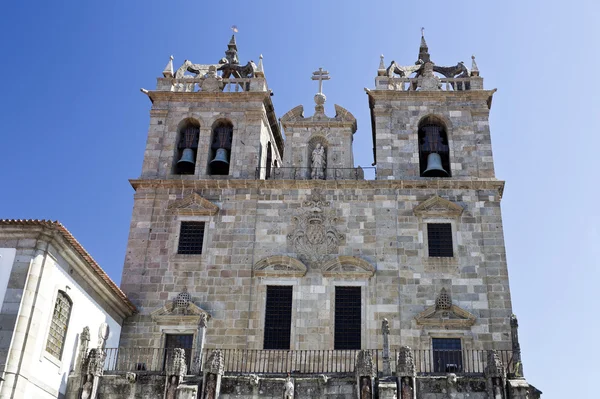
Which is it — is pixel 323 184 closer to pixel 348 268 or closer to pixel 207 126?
pixel 348 268

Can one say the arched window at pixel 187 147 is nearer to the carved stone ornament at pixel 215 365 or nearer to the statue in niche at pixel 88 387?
the carved stone ornament at pixel 215 365

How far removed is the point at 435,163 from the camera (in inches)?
993

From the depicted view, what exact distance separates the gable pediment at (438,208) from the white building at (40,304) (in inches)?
405

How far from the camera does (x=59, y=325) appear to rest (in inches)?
745

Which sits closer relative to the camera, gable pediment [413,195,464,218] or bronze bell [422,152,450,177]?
gable pediment [413,195,464,218]

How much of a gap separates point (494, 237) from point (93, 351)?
41.6 feet

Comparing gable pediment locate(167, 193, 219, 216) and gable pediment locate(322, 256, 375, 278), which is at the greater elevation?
gable pediment locate(167, 193, 219, 216)

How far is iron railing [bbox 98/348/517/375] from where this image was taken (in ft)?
69.8

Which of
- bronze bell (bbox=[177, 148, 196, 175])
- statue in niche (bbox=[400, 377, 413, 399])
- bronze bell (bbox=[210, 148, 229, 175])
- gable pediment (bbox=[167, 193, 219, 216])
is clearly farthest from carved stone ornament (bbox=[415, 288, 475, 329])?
bronze bell (bbox=[177, 148, 196, 175])

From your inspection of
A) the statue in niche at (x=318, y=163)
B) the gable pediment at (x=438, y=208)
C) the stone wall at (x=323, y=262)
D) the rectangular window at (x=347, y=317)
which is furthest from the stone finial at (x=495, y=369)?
the statue in niche at (x=318, y=163)

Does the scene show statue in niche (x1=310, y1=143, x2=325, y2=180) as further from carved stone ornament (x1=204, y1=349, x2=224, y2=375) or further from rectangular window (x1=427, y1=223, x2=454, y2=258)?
carved stone ornament (x1=204, y1=349, x2=224, y2=375)

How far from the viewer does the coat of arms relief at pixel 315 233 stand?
924 inches

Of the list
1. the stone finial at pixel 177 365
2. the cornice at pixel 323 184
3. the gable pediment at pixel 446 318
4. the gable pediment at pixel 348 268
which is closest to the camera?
the stone finial at pixel 177 365

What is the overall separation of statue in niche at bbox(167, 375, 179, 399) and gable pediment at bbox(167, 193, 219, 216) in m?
6.81
